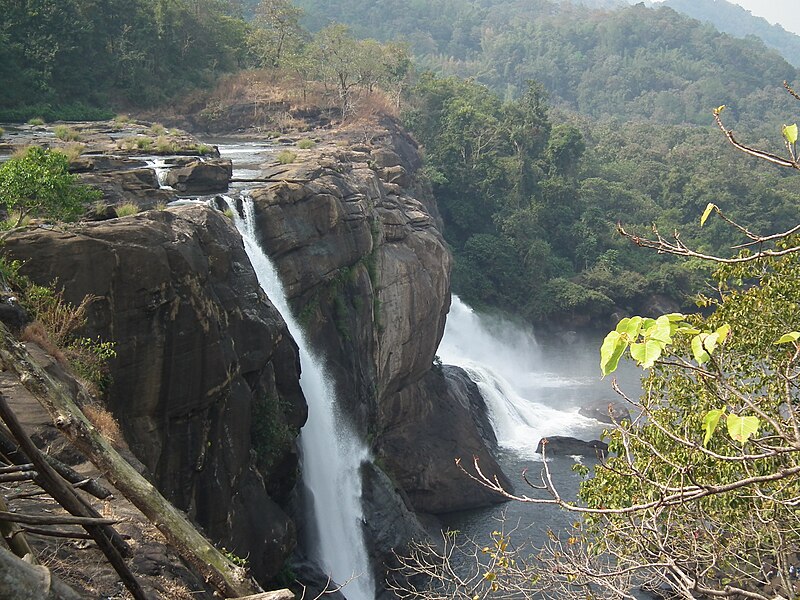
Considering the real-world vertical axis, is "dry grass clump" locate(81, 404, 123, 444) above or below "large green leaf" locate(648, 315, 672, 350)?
below

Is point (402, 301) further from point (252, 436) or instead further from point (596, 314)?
point (596, 314)

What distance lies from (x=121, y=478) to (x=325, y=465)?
12.7 m

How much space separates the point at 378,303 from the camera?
22.6 metres

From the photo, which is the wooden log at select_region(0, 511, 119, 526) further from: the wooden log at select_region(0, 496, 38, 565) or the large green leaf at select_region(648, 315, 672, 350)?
the large green leaf at select_region(648, 315, 672, 350)

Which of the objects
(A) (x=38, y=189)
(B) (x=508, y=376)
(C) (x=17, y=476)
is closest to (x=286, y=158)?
(A) (x=38, y=189)

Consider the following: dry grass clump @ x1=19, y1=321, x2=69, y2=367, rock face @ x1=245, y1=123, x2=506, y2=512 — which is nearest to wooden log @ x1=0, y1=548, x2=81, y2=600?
dry grass clump @ x1=19, y1=321, x2=69, y2=367

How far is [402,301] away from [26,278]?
13763mm

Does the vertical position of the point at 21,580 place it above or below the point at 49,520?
above

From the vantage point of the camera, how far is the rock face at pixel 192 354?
37.4 feet

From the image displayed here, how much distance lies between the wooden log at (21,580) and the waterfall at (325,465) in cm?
1399

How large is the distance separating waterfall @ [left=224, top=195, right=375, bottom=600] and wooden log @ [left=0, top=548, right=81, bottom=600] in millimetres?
13992

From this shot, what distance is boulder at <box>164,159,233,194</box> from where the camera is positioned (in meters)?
A: 19.2

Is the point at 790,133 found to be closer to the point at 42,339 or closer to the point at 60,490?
the point at 60,490

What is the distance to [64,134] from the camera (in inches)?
976
